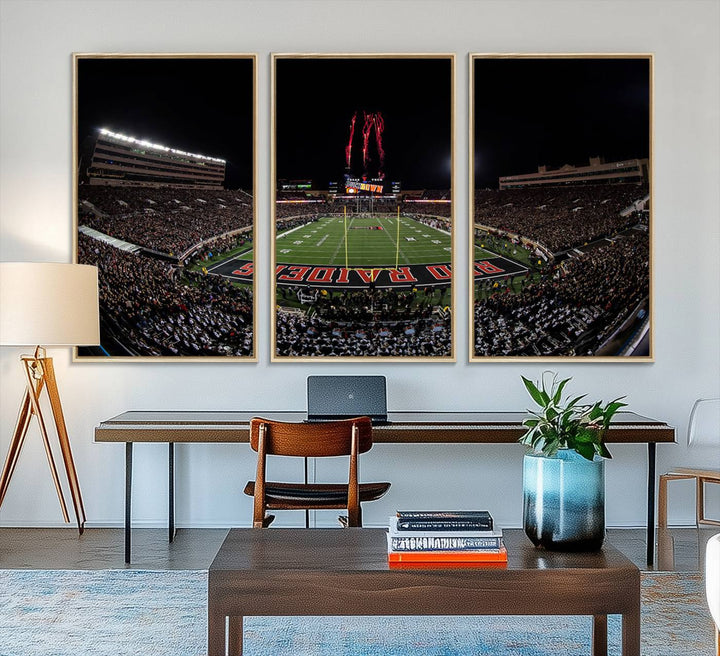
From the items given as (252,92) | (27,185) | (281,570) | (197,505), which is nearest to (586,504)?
(281,570)

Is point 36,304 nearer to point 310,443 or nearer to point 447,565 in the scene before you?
point 310,443

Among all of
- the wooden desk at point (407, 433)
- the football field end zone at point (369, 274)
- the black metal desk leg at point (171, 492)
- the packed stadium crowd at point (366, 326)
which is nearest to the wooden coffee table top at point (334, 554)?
the wooden desk at point (407, 433)

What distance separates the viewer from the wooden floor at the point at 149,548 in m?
3.80

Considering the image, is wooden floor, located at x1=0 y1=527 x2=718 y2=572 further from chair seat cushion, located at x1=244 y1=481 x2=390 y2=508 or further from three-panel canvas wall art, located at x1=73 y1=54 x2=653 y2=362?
three-panel canvas wall art, located at x1=73 y1=54 x2=653 y2=362

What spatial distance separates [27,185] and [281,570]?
3.24m

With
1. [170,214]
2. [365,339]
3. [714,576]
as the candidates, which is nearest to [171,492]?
[365,339]

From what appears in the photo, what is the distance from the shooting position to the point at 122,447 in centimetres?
461

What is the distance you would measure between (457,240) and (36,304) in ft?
7.11

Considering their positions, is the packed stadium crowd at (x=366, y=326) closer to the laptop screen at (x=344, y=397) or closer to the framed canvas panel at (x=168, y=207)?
the framed canvas panel at (x=168, y=207)

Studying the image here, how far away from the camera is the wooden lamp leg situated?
4.23 metres

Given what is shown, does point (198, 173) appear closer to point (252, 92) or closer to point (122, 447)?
point (252, 92)

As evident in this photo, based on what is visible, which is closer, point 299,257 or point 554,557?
point 554,557

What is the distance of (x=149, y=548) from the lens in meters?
4.11

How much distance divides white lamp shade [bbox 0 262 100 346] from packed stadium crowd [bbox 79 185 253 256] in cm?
56
